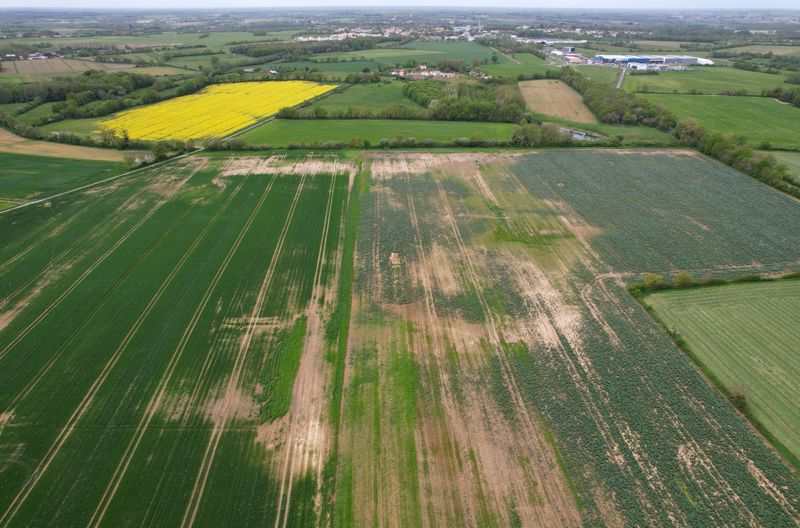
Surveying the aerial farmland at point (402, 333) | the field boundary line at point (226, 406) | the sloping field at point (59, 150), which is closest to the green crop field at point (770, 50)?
the aerial farmland at point (402, 333)

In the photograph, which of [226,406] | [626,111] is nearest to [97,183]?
[226,406]

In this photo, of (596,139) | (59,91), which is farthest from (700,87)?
(59,91)

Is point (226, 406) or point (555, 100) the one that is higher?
point (555, 100)

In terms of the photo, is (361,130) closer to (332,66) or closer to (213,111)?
(213,111)

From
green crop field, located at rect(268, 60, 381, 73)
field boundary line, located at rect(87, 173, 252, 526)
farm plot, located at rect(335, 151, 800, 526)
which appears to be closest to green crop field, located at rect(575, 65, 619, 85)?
green crop field, located at rect(268, 60, 381, 73)

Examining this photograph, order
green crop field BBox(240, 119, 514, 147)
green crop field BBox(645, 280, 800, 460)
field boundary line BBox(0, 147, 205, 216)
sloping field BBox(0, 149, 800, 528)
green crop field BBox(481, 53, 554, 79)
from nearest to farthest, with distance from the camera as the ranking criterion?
sloping field BBox(0, 149, 800, 528) → green crop field BBox(645, 280, 800, 460) → field boundary line BBox(0, 147, 205, 216) → green crop field BBox(240, 119, 514, 147) → green crop field BBox(481, 53, 554, 79)

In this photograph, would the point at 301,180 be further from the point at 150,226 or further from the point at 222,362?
the point at 222,362

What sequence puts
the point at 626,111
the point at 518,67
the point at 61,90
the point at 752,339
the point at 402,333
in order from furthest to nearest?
1. the point at 518,67
2. the point at 61,90
3. the point at 626,111
4. the point at 402,333
5. the point at 752,339

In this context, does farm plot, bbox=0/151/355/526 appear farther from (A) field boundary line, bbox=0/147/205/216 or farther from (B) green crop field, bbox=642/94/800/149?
(B) green crop field, bbox=642/94/800/149
